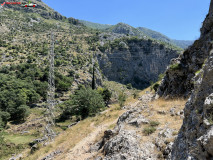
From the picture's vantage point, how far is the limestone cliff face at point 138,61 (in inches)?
5645

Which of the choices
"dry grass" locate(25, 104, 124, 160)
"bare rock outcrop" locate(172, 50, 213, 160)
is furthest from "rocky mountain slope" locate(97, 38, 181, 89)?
"bare rock outcrop" locate(172, 50, 213, 160)

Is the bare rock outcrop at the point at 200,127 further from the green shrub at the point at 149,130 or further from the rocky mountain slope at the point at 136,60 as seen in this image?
the rocky mountain slope at the point at 136,60

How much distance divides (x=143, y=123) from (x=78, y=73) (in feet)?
263

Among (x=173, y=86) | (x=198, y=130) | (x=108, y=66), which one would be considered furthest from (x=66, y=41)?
(x=198, y=130)

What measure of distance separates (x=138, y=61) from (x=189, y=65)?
14683 cm

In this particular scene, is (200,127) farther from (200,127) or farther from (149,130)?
(149,130)

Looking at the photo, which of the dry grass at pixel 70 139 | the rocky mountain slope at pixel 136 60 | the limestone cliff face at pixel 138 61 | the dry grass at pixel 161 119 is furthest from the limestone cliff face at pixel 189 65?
the limestone cliff face at pixel 138 61

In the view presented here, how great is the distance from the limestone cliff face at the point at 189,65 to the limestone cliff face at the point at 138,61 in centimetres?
12443

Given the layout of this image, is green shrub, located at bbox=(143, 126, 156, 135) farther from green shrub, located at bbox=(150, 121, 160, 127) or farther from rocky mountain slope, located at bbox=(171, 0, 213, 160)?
rocky mountain slope, located at bbox=(171, 0, 213, 160)

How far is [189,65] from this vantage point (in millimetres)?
12922

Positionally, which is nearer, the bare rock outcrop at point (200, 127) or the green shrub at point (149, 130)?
the bare rock outcrop at point (200, 127)

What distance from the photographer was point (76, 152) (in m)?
11.6

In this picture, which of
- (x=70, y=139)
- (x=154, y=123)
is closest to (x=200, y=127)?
(x=154, y=123)

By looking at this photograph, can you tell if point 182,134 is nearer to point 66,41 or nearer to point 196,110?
point 196,110
